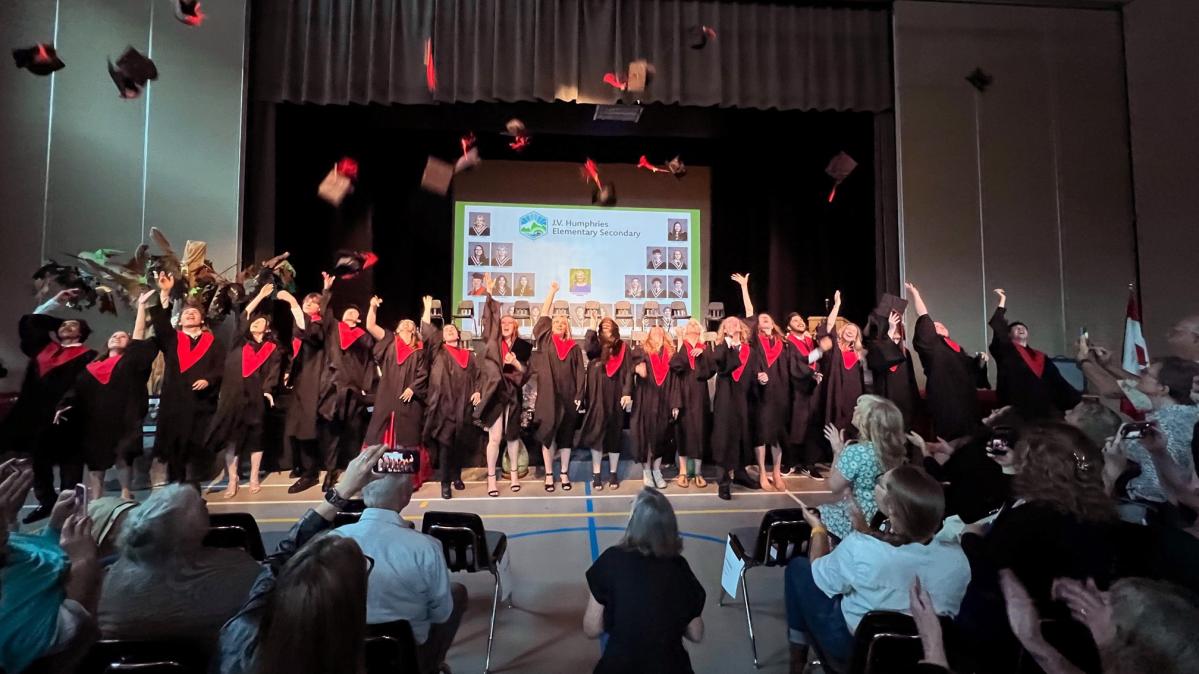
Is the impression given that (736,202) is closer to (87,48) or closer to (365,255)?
(365,255)

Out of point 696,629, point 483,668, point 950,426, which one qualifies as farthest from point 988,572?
point 950,426

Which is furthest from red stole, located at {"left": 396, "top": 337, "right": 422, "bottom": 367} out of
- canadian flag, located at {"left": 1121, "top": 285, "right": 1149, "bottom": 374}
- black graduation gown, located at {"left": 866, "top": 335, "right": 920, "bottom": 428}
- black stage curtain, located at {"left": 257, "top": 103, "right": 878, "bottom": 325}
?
canadian flag, located at {"left": 1121, "top": 285, "right": 1149, "bottom": 374}

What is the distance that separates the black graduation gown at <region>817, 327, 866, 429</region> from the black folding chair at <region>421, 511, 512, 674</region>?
4.14 metres

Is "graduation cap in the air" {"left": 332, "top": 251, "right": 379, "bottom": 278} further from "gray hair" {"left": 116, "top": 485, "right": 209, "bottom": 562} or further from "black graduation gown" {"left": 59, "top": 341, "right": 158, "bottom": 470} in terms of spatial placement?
"gray hair" {"left": 116, "top": 485, "right": 209, "bottom": 562}

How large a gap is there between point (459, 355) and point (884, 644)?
457 cm

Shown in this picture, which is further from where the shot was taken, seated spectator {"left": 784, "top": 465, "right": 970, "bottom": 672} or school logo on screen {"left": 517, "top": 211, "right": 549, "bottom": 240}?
school logo on screen {"left": 517, "top": 211, "right": 549, "bottom": 240}

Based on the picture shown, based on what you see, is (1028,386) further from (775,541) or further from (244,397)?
(244,397)

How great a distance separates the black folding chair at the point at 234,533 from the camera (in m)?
2.36

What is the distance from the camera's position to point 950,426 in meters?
5.35

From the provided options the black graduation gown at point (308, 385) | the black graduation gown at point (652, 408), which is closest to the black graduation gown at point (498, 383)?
the black graduation gown at point (652, 408)

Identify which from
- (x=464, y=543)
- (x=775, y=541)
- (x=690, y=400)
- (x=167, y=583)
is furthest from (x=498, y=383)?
(x=167, y=583)

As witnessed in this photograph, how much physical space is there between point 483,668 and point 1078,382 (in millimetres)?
7589

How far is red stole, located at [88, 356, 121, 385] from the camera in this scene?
4578 millimetres

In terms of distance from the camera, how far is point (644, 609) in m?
1.58
